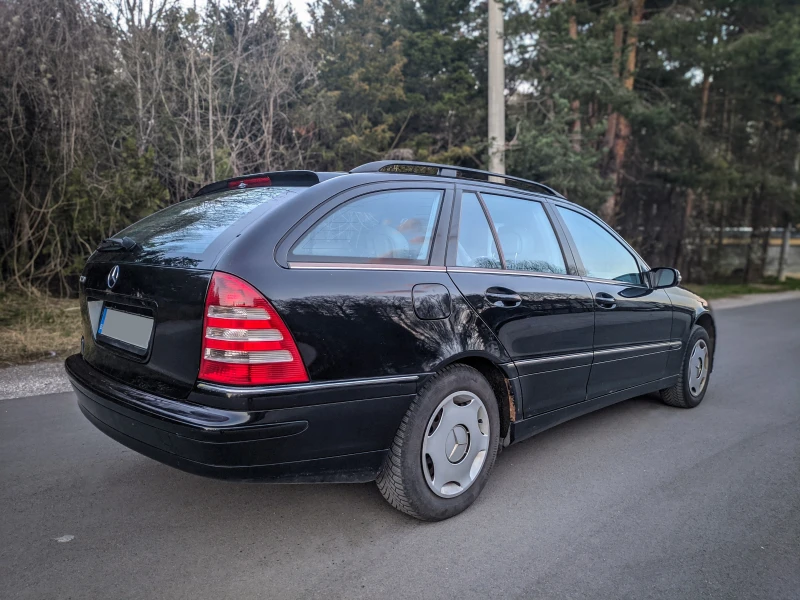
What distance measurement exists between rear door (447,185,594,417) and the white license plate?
1.44 m

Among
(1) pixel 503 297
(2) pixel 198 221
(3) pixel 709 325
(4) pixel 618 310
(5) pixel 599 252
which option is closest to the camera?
(2) pixel 198 221

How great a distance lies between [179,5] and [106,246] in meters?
8.01

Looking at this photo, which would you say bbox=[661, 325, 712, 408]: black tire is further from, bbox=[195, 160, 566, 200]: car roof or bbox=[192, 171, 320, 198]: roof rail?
bbox=[192, 171, 320, 198]: roof rail

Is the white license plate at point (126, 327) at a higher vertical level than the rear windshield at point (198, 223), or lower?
lower

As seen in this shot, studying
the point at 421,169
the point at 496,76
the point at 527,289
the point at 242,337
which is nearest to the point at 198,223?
the point at 242,337

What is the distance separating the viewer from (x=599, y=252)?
13.8ft

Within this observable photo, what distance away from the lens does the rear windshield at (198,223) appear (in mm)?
2703

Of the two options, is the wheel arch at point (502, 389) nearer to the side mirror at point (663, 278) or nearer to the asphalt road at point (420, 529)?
the asphalt road at point (420, 529)

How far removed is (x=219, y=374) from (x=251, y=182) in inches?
49.1

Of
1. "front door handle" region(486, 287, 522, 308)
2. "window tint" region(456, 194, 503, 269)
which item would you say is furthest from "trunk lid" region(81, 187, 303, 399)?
"front door handle" region(486, 287, 522, 308)

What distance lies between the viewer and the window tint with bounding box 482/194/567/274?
350cm

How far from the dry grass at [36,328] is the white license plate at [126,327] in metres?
3.77

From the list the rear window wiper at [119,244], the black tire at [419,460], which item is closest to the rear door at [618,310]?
the black tire at [419,460]

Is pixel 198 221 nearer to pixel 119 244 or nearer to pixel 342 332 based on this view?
pixel 119 244
